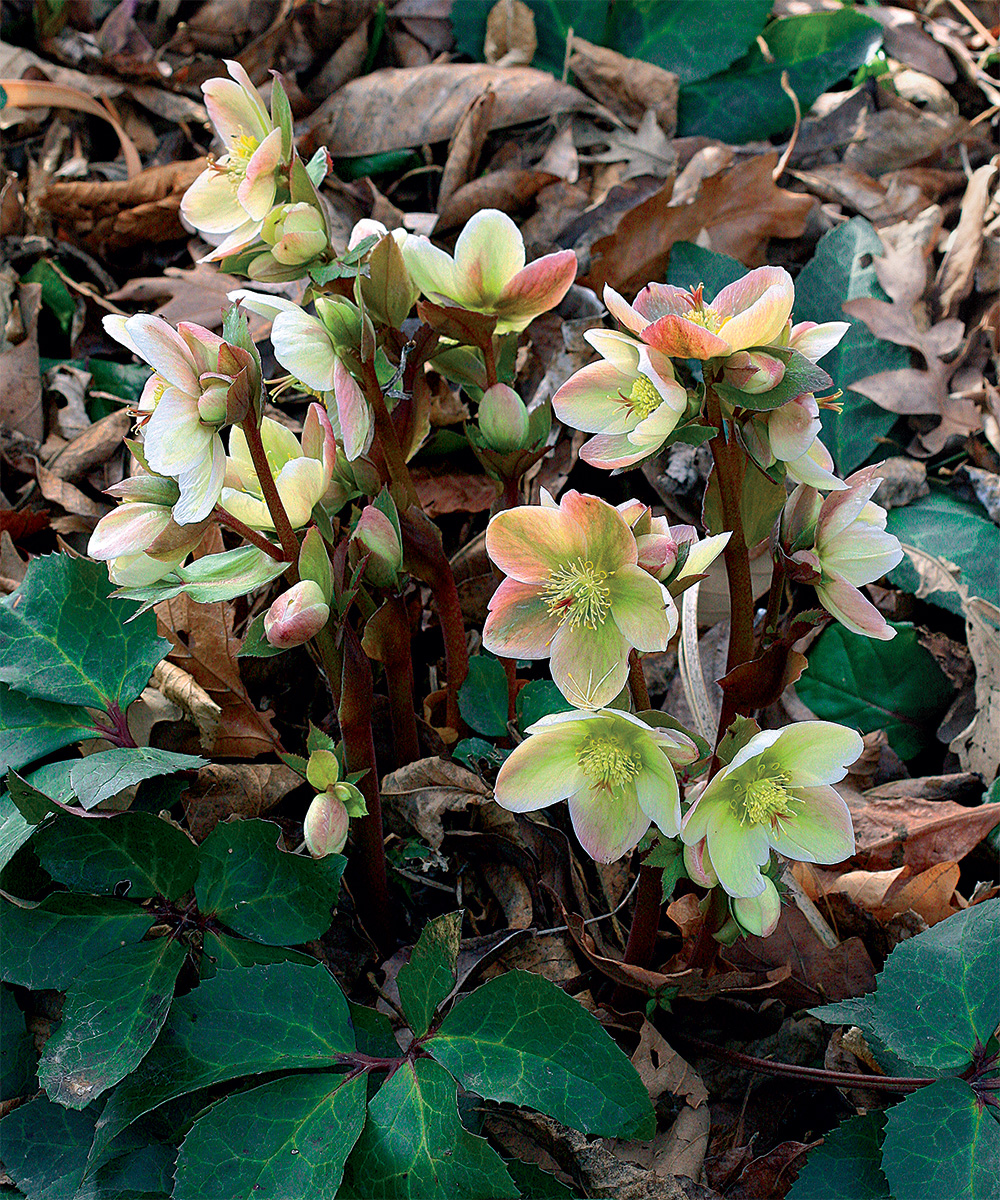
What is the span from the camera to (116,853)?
1.03 metres

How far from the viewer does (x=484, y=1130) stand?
106cm

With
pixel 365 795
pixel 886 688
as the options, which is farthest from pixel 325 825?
pixel 886 688

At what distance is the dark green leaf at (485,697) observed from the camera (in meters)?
1.17

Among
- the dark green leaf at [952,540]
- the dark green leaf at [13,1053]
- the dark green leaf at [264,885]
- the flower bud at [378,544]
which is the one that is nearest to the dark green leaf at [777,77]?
the dark green leaf at [952,540]

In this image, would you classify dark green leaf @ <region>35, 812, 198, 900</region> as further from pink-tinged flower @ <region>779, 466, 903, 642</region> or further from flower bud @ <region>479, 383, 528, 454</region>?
pink-tinged flower @ <region>779, 466, 903, 642</region>

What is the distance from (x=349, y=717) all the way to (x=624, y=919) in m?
0.49

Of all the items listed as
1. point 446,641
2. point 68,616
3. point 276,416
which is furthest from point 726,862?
point 276,416

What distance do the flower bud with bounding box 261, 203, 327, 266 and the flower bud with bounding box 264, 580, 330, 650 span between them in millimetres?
353

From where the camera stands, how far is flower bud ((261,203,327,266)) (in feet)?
3.12

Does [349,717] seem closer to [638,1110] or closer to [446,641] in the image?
[446,641]

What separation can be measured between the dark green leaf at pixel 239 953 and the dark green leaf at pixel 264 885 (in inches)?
0.5

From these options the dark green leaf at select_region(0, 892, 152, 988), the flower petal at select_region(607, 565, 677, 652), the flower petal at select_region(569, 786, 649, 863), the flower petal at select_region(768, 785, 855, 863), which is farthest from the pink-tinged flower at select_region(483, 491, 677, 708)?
the dark green leaf at select_region(0, 892, 152, 988)

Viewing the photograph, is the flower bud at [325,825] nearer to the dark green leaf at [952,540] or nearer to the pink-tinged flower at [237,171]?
the pink-tinged flower at [237,171]

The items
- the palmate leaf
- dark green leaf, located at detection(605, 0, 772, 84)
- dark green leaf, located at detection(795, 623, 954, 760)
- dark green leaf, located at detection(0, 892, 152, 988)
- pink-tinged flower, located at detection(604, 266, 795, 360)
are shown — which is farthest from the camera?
dark green leaf, located at detection(605, 0, 772, 84)
